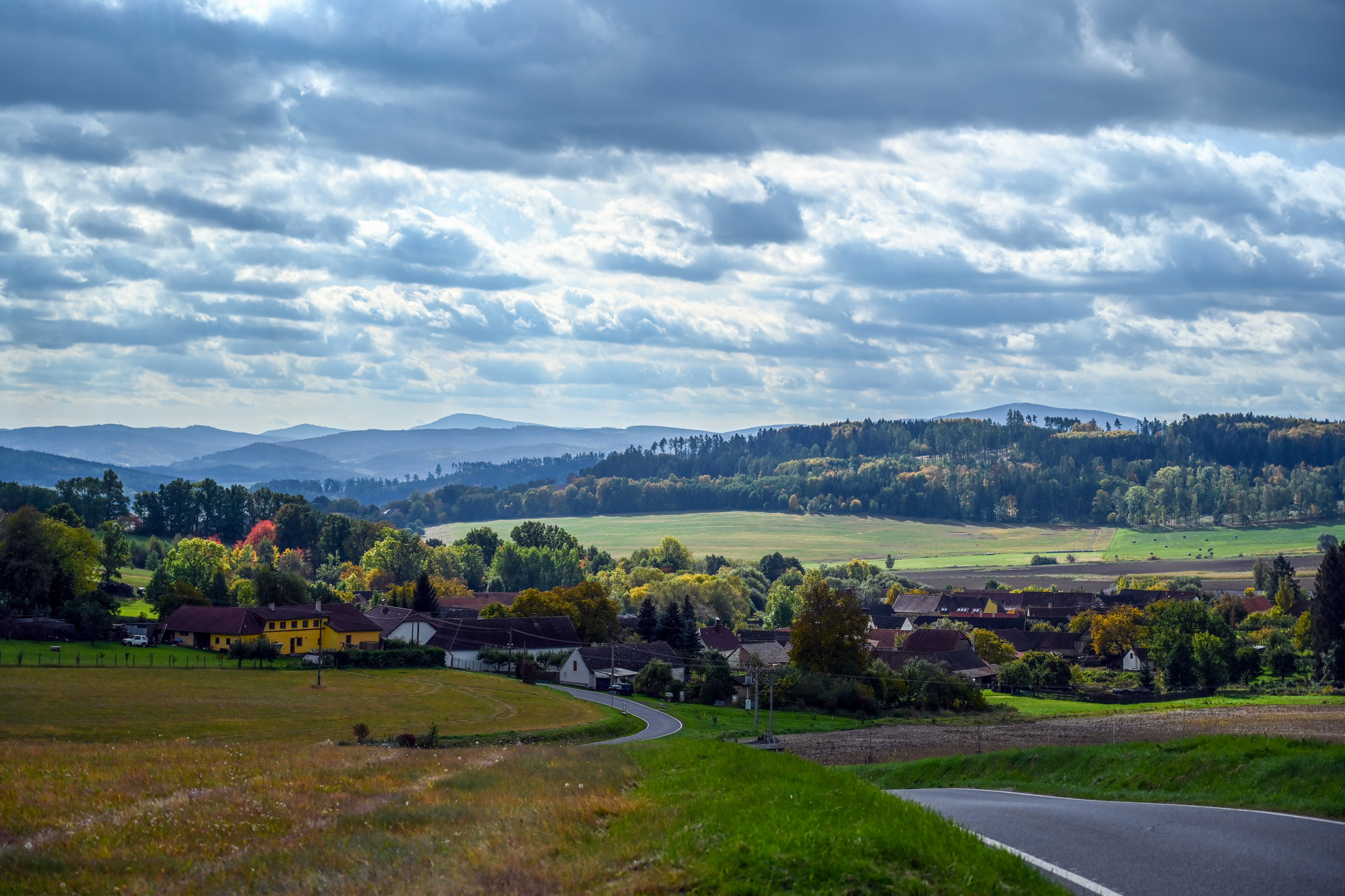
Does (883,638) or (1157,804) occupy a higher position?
(1157,804)

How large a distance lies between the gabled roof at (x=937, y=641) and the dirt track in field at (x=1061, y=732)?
112 feet

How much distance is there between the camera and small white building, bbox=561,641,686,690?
89688mm

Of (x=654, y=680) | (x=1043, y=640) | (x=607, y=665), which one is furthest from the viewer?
(x=1043, y=640)

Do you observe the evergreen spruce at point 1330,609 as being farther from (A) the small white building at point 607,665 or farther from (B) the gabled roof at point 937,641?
(A) the small white building at point 607,665

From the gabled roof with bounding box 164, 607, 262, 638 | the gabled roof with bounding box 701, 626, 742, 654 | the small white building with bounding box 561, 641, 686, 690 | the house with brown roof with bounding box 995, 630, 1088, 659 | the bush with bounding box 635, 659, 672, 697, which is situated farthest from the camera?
the house with brown roof with bounding box 995, 630, 1088, 659

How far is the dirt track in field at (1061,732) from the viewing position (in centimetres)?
4475

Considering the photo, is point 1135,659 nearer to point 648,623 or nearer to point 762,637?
point 762,637

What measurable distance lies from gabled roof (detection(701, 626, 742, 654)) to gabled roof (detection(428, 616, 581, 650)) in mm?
12792

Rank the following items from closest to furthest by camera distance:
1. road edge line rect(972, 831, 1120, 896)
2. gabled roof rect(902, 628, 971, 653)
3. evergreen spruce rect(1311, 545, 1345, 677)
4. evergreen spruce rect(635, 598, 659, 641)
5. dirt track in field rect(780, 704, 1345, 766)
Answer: road edge line rect(972, 831, 1120, 896), dirt track in field rect(780, 704, 1345, 766), evergreen spruce rect(1311, 545, 1345, 677), gabled roof rect(902, 628, 971, 653), evergreen spruce rect(635, 598, 659, 641)

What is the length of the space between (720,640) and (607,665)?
22195mm

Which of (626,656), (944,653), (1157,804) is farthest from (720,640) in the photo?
(1157,804)

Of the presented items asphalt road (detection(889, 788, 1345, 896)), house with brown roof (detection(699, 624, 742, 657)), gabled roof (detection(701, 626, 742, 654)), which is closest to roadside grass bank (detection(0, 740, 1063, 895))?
asphalt road (detection(889, 788, 1345, 896))

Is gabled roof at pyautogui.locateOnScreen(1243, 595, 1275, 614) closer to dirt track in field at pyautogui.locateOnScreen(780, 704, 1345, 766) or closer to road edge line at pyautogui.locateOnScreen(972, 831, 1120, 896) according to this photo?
dirt track in field at pyautogui.locateOnScreen(780, 704, 1345, 766)

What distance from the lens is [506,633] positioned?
4067 inches
